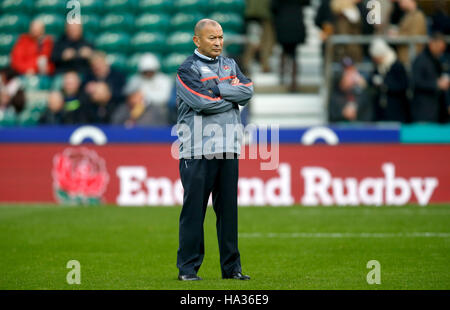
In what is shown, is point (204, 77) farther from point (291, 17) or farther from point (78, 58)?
point (78, 58)

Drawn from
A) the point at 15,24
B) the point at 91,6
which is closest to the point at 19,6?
the point at 15,24

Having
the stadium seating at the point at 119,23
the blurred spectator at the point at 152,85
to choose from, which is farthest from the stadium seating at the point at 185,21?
the blurred spectator at the point at 152,85

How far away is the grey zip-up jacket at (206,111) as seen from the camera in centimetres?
804

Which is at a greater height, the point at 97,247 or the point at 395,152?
the point at 395,152

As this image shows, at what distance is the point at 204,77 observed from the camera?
819 cm

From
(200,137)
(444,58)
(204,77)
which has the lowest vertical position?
(200,137)

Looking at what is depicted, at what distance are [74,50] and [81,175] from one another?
419 centimetres

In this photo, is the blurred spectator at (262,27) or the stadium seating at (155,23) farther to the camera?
the stadium seating at (155,23)

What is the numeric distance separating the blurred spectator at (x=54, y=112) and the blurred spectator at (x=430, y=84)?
6963mm

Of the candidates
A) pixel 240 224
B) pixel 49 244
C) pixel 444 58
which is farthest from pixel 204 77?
pixel 444 58

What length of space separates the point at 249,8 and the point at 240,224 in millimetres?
7305

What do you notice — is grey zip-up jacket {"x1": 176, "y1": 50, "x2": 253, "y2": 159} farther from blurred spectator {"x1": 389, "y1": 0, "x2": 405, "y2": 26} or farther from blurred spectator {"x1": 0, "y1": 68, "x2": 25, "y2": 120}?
blurred spectator {"x1": 0, "y1": 68, "x2": 25, "y2": 120}

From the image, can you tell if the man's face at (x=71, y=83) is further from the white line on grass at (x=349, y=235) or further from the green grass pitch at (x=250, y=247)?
the white line on grass at (x=349, y=235)

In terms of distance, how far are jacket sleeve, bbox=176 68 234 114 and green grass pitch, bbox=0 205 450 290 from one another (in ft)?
5.10
